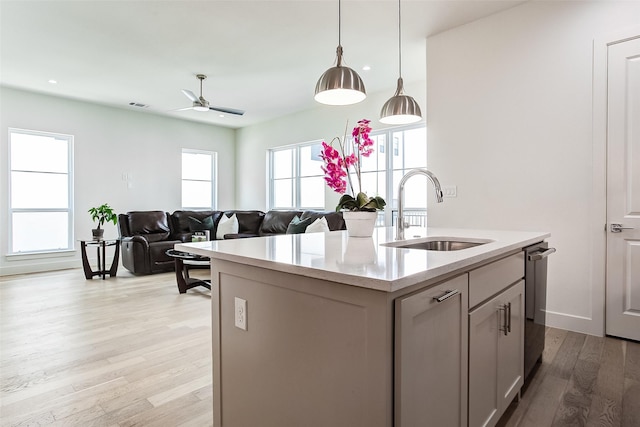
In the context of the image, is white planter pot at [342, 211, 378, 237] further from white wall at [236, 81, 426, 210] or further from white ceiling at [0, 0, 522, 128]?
white wall at [236, 81, 426, 210]

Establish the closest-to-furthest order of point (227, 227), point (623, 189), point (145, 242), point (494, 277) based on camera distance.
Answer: point (494, 277), point (623, 189), point (145, 242), point (227, 227)

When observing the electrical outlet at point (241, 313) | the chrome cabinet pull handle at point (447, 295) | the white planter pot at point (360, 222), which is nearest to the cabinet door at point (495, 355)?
the chrome cabinet pull handle at point (447, 295)

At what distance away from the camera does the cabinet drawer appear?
52.1 inches

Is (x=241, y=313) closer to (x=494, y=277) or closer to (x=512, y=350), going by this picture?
(x=494, y=277)

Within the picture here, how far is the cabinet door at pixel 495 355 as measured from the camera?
1.34 m

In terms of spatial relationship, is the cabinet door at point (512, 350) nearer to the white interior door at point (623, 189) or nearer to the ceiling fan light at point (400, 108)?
the ceiling fan light at point (400, 108)

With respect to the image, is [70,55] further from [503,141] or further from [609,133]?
Result: [609,133]

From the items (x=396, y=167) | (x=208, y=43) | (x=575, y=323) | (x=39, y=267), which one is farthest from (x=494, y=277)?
(x=39, y=267)

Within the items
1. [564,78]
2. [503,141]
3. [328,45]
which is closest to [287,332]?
[503,141]

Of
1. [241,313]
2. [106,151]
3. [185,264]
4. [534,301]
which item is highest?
[106,151]

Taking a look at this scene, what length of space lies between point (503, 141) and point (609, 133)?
0.75 meters

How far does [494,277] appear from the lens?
1.50 m

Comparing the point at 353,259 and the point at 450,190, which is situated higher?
the point at 450,190

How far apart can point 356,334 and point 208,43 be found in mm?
3806
